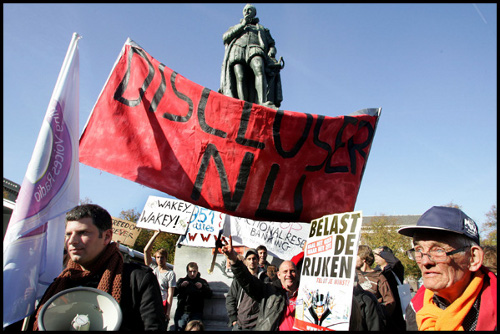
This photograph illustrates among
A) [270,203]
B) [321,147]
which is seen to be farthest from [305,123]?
[270,203]

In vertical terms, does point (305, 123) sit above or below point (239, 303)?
above

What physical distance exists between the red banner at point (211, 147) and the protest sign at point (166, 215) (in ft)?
8.08

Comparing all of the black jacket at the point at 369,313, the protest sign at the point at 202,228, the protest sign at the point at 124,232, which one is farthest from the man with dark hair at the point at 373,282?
the protest sign at the point at 124,232

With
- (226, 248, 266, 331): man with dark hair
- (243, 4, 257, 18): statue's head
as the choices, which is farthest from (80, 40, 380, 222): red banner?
(243, 4, 257, 18): statue's head

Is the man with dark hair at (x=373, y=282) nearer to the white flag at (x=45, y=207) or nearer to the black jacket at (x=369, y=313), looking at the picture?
the black jacket at (x=369, y=313)

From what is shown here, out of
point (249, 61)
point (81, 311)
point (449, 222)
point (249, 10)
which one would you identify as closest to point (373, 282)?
point (449, 222)

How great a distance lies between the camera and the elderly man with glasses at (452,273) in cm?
201

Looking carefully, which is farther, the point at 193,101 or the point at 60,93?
the point at 193,101

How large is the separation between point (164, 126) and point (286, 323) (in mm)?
2352

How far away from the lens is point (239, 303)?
16.0 feet

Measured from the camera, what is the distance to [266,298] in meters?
3.34

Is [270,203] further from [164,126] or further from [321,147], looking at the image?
[164,126]

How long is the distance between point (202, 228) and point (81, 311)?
4250 millimetres

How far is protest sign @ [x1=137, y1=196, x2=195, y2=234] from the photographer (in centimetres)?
639
